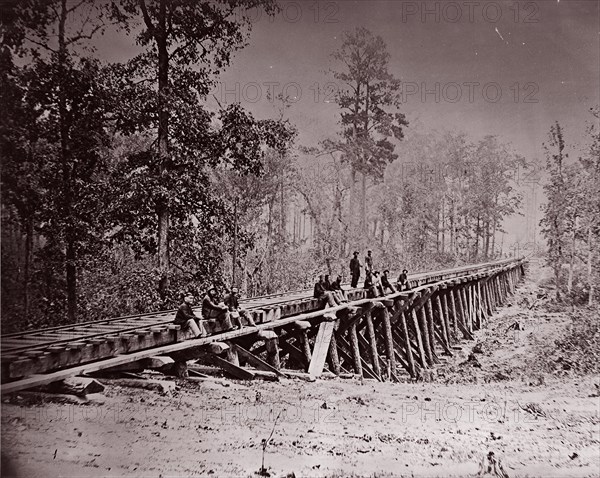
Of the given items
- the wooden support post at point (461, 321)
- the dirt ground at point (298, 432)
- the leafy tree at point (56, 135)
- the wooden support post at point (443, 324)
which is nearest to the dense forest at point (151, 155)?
the leafy tree at point (56, 135)

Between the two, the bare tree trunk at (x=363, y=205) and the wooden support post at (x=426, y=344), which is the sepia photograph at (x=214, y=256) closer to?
the bare tree trunk at (x=363, y=205)

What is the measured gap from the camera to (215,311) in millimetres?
6629

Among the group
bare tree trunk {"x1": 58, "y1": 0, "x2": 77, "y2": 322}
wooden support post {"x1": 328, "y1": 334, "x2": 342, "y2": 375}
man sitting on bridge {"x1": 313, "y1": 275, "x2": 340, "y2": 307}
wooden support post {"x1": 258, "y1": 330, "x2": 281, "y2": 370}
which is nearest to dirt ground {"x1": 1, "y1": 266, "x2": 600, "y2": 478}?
wooden support post {"x1": 258, "y1": 330, "x2": 281, "y2": 370}

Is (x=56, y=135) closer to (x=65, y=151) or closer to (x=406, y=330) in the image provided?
(x=65, y=151)

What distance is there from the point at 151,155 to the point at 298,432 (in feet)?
12.4

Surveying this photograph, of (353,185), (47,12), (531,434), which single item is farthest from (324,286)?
(47,12)

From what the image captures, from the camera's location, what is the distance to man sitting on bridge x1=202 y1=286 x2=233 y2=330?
6598 millimetres

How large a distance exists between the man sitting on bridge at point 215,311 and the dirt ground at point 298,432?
101 cm

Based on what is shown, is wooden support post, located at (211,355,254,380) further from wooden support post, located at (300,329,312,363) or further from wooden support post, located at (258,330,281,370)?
wooden support post, located at (300,329,312,363)

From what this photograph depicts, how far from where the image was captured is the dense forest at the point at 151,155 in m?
4.83

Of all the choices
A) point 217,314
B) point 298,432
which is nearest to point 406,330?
point 217,314

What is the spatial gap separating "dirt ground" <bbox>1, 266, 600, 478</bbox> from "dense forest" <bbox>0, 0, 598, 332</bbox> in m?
1.28

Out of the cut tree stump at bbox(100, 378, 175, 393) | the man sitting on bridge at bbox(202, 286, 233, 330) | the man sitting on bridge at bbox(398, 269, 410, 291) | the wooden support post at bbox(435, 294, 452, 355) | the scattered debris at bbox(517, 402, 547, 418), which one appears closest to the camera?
the cut tree stump at bbox(100, 378, 175, 393)

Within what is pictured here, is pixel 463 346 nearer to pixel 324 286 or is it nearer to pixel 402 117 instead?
pixel 324 286
